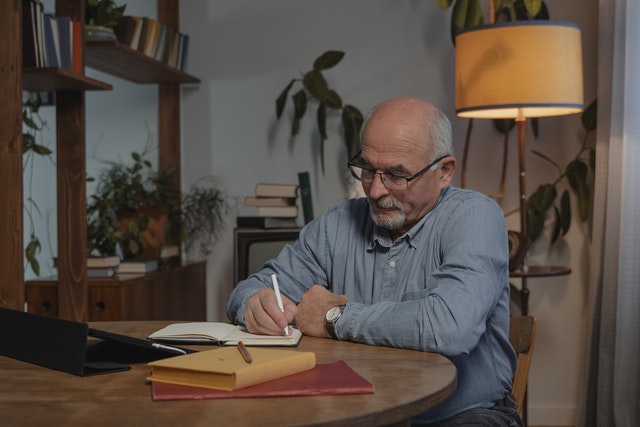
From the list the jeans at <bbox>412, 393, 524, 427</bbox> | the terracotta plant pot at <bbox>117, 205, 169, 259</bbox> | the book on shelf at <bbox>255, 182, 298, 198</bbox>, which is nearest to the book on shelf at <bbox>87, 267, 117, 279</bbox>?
the terracotta plant pot at <bbox>117, 205, 169, 259</bbox>

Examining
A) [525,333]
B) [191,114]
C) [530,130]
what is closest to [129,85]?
[191,114]

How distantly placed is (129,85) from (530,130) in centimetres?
193

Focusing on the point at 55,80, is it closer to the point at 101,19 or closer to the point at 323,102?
the point at 101,19

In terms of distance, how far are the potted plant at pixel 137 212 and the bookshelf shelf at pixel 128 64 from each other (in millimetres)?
363

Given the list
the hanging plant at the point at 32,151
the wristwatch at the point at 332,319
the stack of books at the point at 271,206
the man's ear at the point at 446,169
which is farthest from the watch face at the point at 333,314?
the stack of books at the point at 271,206

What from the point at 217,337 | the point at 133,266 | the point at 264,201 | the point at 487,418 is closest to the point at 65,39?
the point at 133,266

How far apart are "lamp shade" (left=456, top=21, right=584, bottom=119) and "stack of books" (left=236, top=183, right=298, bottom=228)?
107 centimetres

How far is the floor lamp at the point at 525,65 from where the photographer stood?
3.12 m

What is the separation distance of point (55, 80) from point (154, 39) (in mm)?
1002

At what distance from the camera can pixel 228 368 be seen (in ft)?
4.17

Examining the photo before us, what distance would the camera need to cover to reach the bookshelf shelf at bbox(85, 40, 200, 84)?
11.0ft

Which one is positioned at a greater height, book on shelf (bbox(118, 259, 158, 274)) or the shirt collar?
the shirt collar

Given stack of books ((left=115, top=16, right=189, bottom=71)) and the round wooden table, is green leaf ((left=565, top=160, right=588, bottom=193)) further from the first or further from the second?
the round wooden table

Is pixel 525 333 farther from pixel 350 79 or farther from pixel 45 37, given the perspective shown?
pixel 350 79
